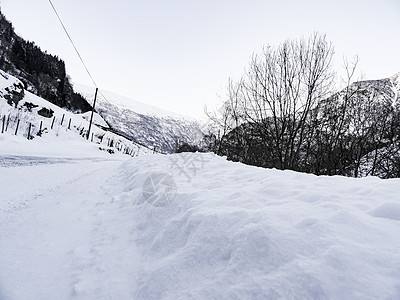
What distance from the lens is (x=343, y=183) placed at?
2711 mm

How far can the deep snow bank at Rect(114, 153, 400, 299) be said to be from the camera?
1.23m

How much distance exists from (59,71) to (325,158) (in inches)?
2738

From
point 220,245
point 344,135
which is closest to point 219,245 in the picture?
point 220,245

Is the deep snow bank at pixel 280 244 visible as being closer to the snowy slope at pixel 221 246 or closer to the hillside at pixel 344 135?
the snowy slope at pixel 221 246

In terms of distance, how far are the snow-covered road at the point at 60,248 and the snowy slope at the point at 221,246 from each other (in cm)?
1

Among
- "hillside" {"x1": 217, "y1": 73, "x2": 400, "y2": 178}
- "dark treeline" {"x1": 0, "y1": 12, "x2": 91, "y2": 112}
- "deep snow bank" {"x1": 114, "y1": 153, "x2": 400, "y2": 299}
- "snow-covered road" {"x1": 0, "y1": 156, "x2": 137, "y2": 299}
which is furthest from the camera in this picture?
"dark treeline" {"x1": 0, "y1": 12, "x2": 91, "y2": 112}

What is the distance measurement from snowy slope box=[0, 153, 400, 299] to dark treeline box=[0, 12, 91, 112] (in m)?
50.4

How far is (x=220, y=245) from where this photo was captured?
1.76m

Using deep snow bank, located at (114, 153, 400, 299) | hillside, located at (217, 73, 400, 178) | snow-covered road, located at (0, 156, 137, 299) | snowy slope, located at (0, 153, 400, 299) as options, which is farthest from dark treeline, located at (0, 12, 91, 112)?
deep snow bank, located at (114, 153, 400, 299)

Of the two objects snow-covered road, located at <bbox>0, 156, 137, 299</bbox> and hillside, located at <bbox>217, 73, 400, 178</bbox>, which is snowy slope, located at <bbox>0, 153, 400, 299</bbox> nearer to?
snow-covered road, located at <bbox>0, 156, 137, 299</bbox>

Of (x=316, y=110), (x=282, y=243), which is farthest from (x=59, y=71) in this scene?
(x=282, y=243)

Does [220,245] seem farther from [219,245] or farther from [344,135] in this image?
[344,135]

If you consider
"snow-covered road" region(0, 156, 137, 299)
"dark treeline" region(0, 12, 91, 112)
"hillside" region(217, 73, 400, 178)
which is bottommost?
"snow-covered road" region(0, 156, 137, 299)

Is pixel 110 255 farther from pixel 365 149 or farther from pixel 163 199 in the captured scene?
pixel 365 149
